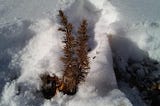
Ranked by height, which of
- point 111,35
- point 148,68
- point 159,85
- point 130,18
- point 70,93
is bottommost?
point 70,93

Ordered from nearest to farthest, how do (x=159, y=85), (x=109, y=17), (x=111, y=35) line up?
1. (x=159, y=85)
2. (x=111, y=35)
3. (x=109, y=17)

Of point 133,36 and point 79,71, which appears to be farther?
point 133,36

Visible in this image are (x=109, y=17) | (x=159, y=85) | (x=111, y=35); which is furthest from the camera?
(x=109, y=17)

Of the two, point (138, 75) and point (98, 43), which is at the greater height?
point (98, 43)

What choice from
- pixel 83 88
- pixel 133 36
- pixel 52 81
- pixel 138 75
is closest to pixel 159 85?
pixel 138 75

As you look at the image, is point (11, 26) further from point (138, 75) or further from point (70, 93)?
point (138, 75)

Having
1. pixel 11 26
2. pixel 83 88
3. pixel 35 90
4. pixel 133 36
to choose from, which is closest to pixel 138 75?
pixel 133 36
